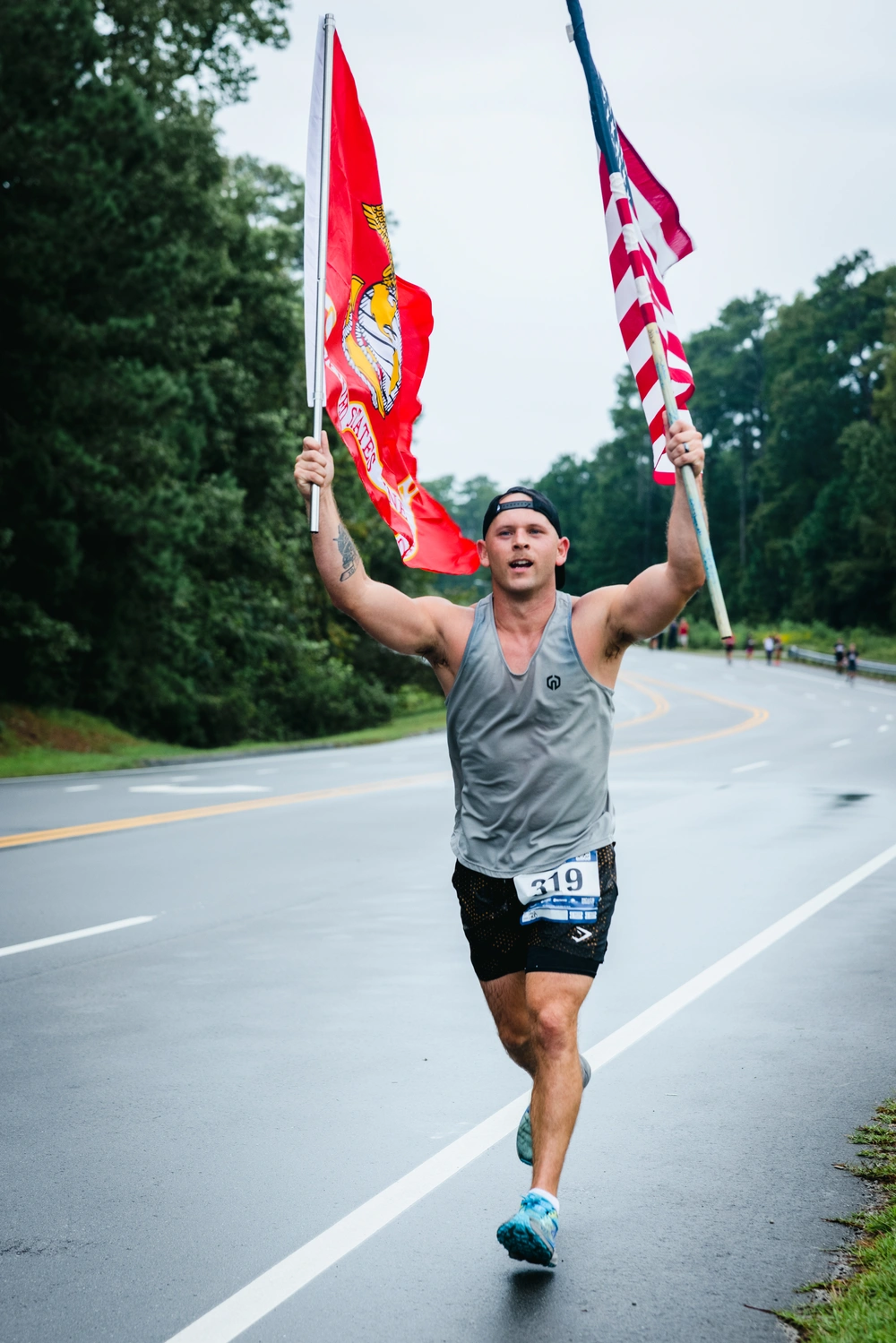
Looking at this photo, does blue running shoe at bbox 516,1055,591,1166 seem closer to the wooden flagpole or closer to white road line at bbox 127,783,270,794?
the wooden flagpole

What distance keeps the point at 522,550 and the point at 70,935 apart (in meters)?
5.61

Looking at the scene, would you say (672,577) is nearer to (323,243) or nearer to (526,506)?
(526,506)

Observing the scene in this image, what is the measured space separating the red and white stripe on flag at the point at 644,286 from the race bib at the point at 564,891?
4.10 feet

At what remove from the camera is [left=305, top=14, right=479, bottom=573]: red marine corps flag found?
591 centimetres

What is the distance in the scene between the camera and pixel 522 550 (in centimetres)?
473

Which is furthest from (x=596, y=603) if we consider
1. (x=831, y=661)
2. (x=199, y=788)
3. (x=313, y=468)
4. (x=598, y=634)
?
(x=831, y=661)

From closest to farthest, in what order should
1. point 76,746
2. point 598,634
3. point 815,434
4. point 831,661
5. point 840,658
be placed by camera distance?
point 598,634 < point 76,746 < point 840,658 < point 831,661 < point 815,434

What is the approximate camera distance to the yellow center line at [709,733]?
2819 cm

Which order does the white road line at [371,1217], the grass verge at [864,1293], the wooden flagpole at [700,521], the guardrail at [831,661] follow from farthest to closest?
the guardrail at [831,661] < the wooden flagpole at [700,521] < the white road line at [371,1217] < the grass verge at [864,1293]

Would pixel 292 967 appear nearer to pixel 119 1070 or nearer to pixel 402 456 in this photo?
pixel 119 1070

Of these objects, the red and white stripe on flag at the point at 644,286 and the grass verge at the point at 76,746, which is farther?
the grass verge at the point at 76,746

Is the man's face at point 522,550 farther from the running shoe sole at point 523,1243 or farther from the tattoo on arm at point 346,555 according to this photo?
the running shoe sole at point 523,1243

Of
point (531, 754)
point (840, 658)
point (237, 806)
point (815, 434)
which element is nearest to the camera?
point (531, 754)

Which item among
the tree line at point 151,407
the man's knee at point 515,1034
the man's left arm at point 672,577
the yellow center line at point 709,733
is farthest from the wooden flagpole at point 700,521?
the tree line at point 151,407
